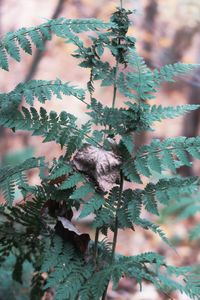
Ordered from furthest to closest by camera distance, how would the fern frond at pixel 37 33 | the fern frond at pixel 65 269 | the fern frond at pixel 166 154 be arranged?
1. the fern frond at pixel 37 33
2. the fern frond at pixel 166 154
3. the fern frond at pixel 65 269

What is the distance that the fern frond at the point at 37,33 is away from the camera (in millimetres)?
1925

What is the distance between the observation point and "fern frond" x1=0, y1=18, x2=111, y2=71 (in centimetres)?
192

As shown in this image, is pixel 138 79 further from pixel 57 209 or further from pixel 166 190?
pixel 57 209

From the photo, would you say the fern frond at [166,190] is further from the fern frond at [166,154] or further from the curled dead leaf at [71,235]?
the curled dead leaf at [71,235]

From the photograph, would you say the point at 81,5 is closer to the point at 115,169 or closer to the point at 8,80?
the point at 8,80

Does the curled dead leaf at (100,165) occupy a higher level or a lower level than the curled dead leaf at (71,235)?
higher

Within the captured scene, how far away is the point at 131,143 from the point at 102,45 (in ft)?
1.43

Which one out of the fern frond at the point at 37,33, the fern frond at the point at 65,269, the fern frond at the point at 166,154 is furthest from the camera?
the fern frond at the point at 37,33

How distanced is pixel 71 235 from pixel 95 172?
281 millimetres

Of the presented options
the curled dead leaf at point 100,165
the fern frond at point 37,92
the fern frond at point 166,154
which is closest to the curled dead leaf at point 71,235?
the curled dead leaf at point 100,165

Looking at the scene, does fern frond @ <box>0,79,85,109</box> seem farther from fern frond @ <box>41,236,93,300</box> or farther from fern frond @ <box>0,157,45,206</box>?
fern frond @ <box>41,236,93,300</box>

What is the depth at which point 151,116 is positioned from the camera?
1.91 metres

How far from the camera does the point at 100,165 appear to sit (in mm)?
1812

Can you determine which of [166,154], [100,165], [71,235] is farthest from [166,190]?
[71,235]
